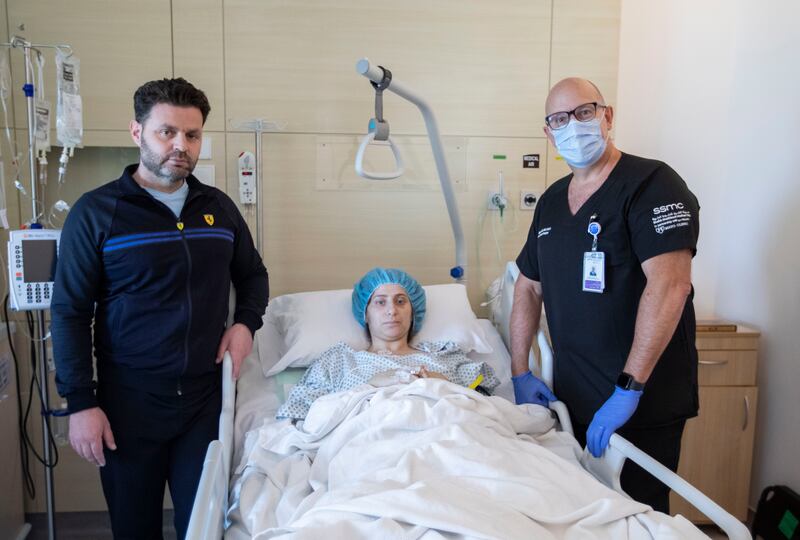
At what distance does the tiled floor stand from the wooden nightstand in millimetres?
2366

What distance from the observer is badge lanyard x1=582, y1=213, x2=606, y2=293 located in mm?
1705

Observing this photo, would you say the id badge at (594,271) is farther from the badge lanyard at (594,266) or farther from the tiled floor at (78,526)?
the tiled floor at (78,526)

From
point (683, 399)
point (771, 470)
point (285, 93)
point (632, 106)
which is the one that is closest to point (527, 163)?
point (632, 106)

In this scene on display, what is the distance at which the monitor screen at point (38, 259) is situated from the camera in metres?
1.93

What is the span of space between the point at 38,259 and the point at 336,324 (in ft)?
3.46

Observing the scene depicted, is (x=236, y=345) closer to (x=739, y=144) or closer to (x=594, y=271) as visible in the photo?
(x=594, y=271)

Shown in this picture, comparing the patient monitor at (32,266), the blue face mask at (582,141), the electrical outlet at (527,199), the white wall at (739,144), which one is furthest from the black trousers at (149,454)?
the white wall at (739,144)

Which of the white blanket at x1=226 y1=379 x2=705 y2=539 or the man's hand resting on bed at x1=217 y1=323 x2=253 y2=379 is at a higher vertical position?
the man's hand resting on bed at x1=217 y1=323 x2=253 y2=379

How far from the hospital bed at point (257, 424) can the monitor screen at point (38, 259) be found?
0.68 metres

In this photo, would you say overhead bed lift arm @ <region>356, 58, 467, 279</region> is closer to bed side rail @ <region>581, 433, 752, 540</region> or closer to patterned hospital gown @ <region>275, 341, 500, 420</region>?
patterned hospital gown @ <region>275, 341, 500, 420</region>

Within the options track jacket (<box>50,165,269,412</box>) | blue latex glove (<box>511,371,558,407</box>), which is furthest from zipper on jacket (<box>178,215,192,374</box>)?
blue latex glove (<box>511,371,558,407</box>)

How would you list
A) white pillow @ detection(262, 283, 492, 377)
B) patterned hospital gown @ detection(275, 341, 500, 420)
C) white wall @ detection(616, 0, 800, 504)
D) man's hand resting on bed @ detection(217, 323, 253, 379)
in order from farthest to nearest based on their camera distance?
white wall @ detection(616, 0, 800, 504) → white pillow @ detection(262, 283, 492, 377) → patterned hospital gown @ detection(275, 341, 500, 420) → man's hand resting on bed @ detection(217, 323, 253, 379)

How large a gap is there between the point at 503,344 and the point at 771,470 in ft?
4.15

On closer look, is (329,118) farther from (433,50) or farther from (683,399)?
(683,399)
